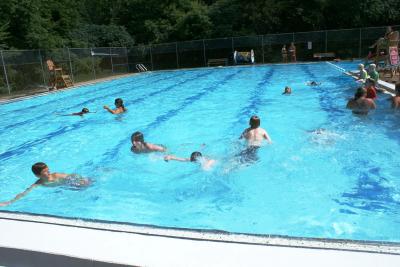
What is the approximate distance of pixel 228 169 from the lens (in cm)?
640

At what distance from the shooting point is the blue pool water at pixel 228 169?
15.6 ft

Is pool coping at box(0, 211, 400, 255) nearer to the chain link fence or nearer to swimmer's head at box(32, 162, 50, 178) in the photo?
swimmer's head at box(32, 162, 50, 178)

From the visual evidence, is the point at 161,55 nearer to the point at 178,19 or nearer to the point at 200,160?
the point at 178,19

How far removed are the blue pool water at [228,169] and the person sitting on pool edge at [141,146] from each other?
14 cm

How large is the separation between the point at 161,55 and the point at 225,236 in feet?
95.2

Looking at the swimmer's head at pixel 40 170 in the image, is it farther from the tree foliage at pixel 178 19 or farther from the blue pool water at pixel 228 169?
the tree foliage at pixel 178 19

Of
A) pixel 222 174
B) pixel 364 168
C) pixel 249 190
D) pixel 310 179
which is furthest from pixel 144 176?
pixel 364 168

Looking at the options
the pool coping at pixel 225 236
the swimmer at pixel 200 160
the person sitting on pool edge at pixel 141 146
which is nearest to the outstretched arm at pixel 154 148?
the person sitting on pool edge at pixel 141 146

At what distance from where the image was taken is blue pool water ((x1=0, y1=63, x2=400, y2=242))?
15.6 feet

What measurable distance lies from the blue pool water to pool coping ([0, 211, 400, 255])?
1.53 metres

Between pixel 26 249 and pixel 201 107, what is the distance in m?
9.93

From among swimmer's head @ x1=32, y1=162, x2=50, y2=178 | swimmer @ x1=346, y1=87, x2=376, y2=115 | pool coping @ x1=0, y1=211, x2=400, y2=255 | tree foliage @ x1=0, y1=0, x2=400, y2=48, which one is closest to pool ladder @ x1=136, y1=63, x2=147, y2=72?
tree foliage @ x1=0, y1=0, x2=400, y2=48

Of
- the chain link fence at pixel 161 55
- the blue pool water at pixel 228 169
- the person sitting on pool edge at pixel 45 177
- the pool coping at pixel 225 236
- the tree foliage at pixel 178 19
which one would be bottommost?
the blue pool water at pixel 228 169

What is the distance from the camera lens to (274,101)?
1245cm
